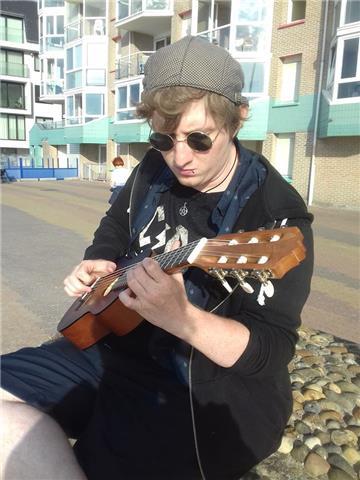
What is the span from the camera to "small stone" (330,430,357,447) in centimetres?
222

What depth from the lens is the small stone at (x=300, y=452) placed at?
2.10m

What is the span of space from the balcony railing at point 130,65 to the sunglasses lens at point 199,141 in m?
25.5

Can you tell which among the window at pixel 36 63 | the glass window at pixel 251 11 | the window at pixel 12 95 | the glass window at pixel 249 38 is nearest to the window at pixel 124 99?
the glass window at pixel 249 38

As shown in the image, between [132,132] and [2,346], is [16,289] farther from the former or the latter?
[132,132]

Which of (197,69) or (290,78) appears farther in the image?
(290,78)

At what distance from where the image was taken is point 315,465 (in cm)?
205

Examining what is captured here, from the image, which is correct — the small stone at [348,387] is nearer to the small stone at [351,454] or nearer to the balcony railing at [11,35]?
the small stone at [351,454]

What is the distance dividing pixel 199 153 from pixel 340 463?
1551mm

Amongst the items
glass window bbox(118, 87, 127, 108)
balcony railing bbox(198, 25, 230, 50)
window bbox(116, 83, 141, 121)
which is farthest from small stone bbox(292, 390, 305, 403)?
glass window bbox(118, 87, 127, 108)

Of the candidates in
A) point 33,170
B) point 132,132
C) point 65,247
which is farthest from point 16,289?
point 33,170

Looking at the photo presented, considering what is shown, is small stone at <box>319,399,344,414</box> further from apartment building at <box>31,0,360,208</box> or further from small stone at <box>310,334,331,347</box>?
apartment building at <box>31,0,360,208</box>

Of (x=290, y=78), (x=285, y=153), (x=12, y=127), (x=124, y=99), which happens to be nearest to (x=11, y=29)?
(x=12, y=127)

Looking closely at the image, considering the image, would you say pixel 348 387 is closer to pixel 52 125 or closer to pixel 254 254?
pixel 254 254

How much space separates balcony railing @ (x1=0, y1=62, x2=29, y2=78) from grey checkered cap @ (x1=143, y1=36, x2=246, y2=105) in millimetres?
46687
